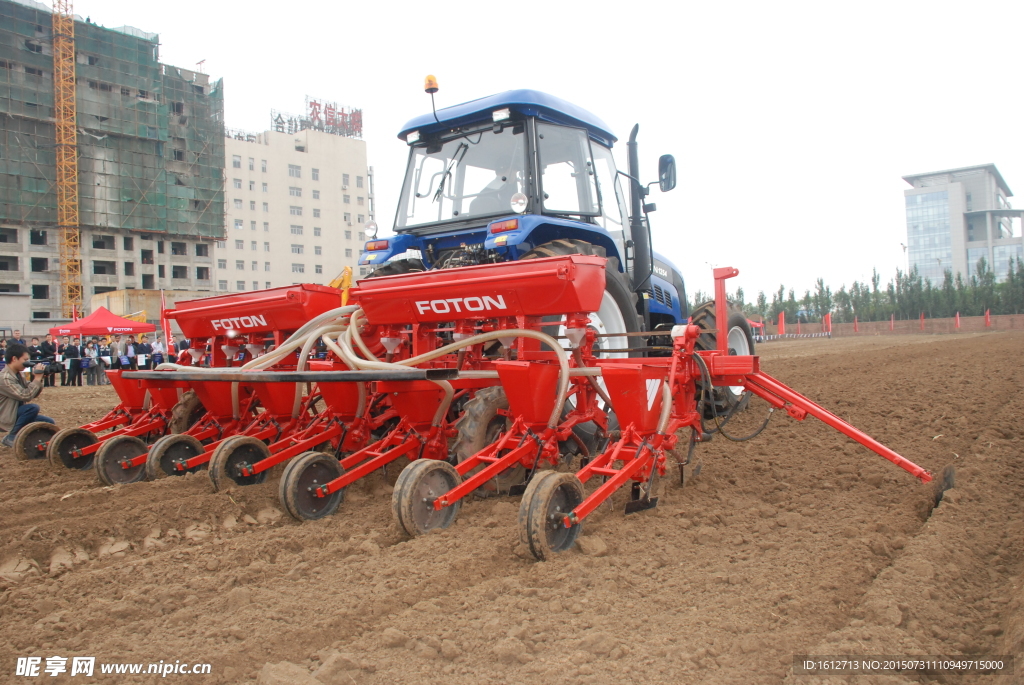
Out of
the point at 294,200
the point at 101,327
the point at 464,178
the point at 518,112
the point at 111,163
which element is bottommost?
the point at 101,327

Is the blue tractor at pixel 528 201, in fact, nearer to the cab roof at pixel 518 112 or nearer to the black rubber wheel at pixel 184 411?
the cab roof at pixel 518 112

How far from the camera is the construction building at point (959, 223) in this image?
98.1 metres

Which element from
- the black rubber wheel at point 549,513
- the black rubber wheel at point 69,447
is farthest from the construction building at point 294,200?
the black rubber wheel at point 549,513

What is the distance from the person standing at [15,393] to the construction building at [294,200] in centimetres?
5463

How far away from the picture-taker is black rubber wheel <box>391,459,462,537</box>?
353cm

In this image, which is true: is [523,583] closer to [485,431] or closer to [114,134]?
[485,431]

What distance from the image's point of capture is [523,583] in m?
3.00

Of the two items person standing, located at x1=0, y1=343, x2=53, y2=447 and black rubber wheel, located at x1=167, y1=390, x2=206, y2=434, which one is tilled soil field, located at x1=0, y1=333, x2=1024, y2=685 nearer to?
black rubber wheel, located at x1=167, y1=390, x2=206, y2=434

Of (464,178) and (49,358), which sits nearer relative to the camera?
(464,178)

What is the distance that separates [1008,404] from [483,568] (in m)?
6.41

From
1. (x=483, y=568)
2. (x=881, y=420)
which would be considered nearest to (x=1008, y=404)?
(x=881, y=420)

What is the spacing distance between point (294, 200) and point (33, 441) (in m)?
62.9

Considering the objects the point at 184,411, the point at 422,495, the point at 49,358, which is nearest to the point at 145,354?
the point at 49,358

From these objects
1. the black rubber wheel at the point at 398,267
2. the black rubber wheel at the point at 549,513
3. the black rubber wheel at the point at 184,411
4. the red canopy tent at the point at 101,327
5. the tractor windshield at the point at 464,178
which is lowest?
the black rubber wheel at the point at 549,513
